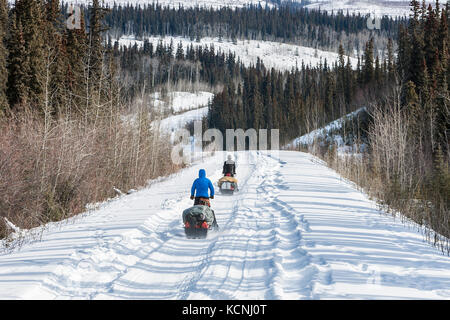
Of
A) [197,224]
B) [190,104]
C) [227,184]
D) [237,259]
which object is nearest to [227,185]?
[227,184]

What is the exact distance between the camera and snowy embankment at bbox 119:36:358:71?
515 ft

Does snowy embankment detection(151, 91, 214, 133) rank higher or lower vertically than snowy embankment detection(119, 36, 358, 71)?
lower

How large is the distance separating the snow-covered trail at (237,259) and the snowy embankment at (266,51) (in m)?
148

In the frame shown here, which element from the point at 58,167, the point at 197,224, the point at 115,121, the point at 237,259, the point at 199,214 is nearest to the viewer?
the point at 237,259

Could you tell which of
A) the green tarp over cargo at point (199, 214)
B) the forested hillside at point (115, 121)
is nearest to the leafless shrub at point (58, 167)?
the forested hillside at point (115, 121)

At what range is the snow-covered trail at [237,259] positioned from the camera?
4.94 metres

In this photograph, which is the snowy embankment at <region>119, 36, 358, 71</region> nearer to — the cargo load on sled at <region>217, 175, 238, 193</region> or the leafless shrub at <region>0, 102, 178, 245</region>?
the leafless shrub at <region>0, 102, 178, 245</region>

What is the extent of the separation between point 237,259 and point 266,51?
172861mm

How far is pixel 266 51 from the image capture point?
170375 millimetres

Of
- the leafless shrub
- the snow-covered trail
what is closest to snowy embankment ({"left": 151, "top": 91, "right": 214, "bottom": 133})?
the leafless shrub

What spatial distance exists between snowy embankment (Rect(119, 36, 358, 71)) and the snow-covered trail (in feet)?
487

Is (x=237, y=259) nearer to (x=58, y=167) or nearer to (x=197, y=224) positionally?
(x=197, y=224)

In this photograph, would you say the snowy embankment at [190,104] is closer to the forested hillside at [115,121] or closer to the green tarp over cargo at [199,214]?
the forested hillside at [115,121]

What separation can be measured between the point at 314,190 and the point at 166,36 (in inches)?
6628
